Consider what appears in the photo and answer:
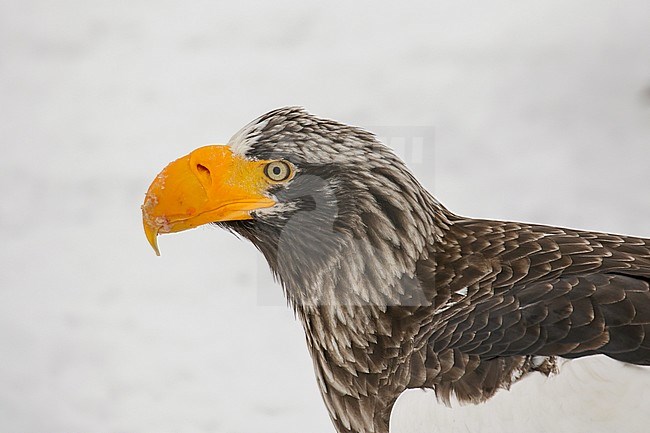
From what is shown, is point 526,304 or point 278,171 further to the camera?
point 278,171

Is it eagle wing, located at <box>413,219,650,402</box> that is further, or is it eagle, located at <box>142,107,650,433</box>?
eagle, located at <box>142,107,650,433</box>

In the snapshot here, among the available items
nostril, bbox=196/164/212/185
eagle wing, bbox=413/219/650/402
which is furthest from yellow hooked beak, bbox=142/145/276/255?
eagle wing, bbox=413/219/650/402

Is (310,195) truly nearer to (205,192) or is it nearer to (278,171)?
(278,171)

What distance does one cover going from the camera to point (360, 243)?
1815 millimetres

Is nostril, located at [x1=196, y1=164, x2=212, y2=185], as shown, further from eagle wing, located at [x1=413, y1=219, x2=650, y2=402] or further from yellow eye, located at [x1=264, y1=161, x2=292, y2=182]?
eagle wing, located at [x1=413, y1=219, x2=650, y2=402]

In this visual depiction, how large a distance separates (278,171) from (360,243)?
21 centimetres

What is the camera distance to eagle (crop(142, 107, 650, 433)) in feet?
5.77

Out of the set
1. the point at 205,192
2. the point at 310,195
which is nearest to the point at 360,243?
the point at 310,195

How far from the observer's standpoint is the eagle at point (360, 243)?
1760 millimetres

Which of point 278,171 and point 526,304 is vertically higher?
point 278,171

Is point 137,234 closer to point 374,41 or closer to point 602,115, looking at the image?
point 374,41

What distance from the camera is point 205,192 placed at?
1801 millimetres

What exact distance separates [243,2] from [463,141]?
1311 mm

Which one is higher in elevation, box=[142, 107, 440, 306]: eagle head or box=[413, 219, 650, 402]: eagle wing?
box=[142, 107, 440, 306]: eagle head
